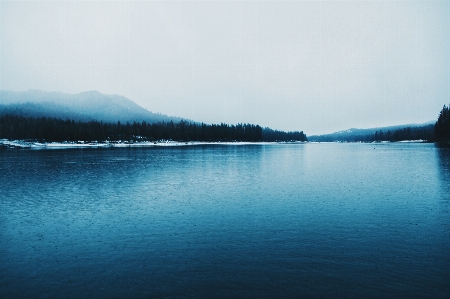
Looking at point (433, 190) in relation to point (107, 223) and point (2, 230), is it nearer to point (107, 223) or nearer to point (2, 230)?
point (107, 223)

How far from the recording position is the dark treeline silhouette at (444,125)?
170m

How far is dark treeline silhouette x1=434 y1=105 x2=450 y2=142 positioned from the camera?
17000 cm

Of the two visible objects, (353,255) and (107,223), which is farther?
(107,223)

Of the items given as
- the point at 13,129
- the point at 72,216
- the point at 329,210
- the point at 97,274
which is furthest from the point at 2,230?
the point at 13,129

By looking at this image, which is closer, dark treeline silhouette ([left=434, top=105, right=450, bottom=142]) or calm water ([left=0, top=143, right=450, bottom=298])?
calm water ([left=0, top=143, right=450, bottom=298])

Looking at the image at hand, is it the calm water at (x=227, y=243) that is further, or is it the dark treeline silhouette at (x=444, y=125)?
the dark treeline silhouette at (x=444, y=125)

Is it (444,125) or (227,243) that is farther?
(444,125)

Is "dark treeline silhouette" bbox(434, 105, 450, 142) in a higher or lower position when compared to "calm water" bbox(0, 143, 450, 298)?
higher

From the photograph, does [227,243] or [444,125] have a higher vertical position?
[444,125]

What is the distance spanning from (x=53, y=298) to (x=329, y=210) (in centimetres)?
2014

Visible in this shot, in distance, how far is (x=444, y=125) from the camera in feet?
570

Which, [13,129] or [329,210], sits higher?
[13,129]

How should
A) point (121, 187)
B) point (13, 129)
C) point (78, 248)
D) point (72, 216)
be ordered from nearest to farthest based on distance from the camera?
point (78, 248)
point (72, 216)
point (121, 187)
point (13, 129)

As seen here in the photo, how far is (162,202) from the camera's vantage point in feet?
91.3
